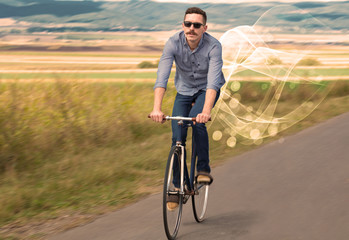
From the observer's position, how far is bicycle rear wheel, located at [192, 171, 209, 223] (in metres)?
5.40

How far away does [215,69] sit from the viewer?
4.95 m

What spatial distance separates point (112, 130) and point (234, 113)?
4.51 m

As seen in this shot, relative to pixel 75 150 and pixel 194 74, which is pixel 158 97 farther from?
pixel 75 150

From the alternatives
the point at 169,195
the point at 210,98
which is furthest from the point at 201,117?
the point at 169,195

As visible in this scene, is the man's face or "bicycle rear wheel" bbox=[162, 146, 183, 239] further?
the man's face

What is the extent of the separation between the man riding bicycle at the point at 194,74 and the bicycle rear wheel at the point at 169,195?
3.7 inches

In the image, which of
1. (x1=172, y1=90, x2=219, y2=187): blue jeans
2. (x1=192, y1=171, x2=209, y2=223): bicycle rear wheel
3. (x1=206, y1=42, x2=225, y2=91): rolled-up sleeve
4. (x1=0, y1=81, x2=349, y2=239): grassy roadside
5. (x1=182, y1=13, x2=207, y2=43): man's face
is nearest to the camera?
(x1=182, y1=13, x2=207, y2=43): man's face

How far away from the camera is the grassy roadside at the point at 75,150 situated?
21.2 ft

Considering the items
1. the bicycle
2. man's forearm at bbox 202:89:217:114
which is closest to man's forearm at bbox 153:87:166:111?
the bicycle

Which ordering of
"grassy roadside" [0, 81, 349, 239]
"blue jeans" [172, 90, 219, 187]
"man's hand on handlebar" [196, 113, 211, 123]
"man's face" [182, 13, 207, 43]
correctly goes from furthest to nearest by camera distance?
"grassy roadside" [0, 81, 349, 239] < "blue jeans" [172, 90, 219, 187] < "man's face" [182, 13, 207, 43] < "man's hand on handlebar" [196, 113, 211, 123]

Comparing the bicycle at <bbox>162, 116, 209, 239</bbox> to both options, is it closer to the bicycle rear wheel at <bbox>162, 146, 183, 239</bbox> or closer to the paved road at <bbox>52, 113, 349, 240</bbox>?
the bicycle rear wheel at <bbox>162, 146, 183, 239</bbox>

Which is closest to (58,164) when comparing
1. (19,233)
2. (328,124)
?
(19,233)

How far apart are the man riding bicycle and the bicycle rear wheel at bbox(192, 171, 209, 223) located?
0.34 metres

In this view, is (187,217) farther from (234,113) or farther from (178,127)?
(234,113)
